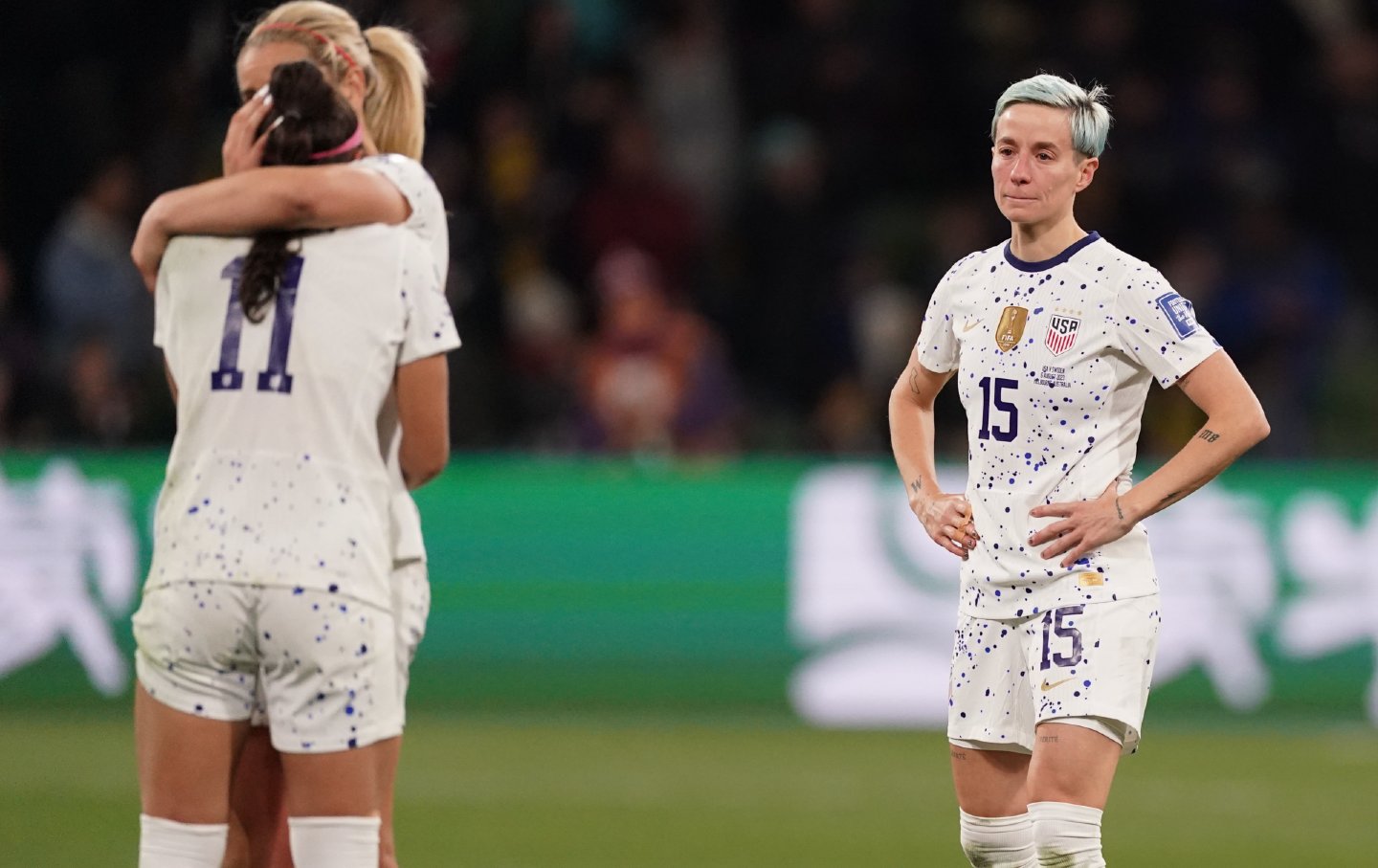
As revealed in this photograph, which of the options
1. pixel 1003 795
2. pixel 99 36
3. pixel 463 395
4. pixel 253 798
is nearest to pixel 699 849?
pixel 1003 795

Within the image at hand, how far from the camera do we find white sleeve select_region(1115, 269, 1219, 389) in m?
4.66

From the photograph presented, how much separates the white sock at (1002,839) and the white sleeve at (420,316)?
5.94 ft

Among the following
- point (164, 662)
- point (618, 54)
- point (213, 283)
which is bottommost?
point (164, 662)

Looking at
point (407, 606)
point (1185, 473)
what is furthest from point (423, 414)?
point (1185, 473)

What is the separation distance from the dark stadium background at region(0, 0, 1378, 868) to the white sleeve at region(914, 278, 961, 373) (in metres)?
2.70

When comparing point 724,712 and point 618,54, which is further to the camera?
point 618,54

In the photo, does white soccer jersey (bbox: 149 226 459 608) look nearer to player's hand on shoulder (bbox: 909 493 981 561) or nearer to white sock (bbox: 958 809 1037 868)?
player's hand on shoulder (bbox: 909 493 981 561)

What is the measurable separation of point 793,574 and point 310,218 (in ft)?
23.2

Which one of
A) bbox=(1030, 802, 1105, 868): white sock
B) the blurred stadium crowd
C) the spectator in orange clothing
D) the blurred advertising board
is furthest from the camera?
the blurred stadium crowd

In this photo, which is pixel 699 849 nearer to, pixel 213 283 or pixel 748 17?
pixel 213 283

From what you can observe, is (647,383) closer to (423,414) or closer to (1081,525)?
(1081,525)

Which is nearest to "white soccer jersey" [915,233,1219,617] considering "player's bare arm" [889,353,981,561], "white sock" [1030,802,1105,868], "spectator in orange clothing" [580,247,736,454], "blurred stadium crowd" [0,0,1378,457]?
"player's bare arm" [889,353,981,561]

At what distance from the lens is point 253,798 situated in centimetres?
429

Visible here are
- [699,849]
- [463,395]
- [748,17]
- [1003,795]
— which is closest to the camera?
[1003,795]
